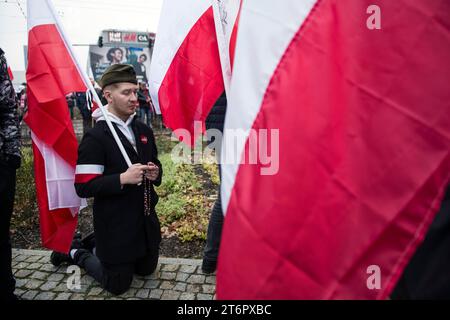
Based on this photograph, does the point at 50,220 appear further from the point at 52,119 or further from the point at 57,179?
the point at 52,119

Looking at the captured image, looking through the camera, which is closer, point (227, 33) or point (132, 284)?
point (227, 33)

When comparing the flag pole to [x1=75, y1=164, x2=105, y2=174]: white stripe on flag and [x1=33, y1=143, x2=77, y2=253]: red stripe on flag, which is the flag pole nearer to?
[x1=75, y1=164, x2=105, y2=174]: white stripe on flag

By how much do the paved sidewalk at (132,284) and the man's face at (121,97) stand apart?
5.14ft

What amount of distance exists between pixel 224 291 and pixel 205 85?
1.85 m

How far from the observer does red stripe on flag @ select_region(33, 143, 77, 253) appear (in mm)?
2619

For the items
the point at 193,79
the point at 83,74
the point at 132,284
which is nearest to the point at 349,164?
the point at 193,79

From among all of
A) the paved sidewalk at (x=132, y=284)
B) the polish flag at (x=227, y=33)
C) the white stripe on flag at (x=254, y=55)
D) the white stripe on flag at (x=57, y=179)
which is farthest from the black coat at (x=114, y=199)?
the white stripe on flag at (x=254, y=55)

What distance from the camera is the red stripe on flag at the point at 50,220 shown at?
262 centimetres

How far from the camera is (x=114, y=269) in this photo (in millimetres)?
2822

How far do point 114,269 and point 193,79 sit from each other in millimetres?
1747

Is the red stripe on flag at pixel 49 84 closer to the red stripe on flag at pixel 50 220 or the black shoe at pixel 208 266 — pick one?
the red stripe on flag at pixel 50 220
